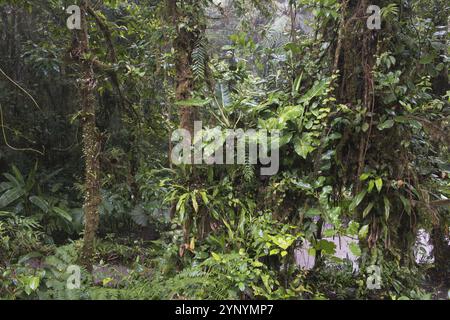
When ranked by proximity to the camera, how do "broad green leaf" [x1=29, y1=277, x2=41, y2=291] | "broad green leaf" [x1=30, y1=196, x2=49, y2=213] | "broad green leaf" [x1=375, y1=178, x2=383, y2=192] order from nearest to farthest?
"broad green leaf" [x1=29, y1=277, x2=41, y2=291]
"broad green leaf" [x1=375, y1=178, x2=383, y2=192]
"broad green leaf" [x1=30, y1=196, x2=49, y2=213]

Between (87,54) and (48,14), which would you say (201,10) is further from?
(48,14)

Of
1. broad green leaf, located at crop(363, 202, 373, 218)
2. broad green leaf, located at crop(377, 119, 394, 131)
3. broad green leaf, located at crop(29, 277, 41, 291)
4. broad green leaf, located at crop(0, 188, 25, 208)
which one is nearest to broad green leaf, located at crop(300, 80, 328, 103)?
broad green leaf, located at crop(377, 119, 394, 131)

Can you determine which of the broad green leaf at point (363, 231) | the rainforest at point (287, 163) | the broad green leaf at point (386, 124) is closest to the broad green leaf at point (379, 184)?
the rainforest at point (287, 163)

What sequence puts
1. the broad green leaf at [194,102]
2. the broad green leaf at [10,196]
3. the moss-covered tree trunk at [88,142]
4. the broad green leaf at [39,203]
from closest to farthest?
the broad green leaf at [194,102] < the moss-covered tree trunk at [88,142] < the broad green leaf at [10,196] < the broad green leaf at [39,203]

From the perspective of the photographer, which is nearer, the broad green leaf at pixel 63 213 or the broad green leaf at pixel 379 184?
the broad green leaf at pixel 379 184

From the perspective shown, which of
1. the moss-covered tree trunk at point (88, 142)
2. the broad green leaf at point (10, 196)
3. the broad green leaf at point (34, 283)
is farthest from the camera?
the broad green leaf at point (10, 196)

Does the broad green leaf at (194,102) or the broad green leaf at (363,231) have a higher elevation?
the broad green leaf at (194,102)

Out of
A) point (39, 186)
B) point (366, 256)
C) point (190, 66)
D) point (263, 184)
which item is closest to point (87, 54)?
point (190, 66)

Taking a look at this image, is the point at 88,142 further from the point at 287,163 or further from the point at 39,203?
the point at 39,203

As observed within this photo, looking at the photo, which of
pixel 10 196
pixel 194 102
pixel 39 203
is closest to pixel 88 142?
pixel 194 102

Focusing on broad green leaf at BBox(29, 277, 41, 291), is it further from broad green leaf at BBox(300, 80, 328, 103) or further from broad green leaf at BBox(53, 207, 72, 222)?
broad green leaf at BBox(300, 80, 328, 103)

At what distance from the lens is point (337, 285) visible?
384 centimetres

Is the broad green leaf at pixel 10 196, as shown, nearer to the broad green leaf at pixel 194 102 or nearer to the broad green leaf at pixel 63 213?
the broad green leaf at pixel 63 213

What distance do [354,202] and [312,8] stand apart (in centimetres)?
185
